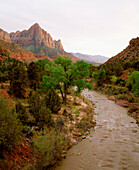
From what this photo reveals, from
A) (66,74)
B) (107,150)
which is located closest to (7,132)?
(107,150)

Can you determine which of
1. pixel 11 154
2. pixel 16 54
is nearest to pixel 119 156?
pixel 11 154

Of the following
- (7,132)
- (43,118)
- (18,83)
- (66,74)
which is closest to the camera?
(7,132)

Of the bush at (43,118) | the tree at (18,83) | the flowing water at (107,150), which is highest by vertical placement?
the tree at (18,83)

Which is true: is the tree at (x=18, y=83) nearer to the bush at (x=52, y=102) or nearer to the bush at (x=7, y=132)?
the bush at (x=52, y=102)

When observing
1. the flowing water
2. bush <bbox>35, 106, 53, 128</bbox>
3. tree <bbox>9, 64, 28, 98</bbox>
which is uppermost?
tree <bbox>9, 64, 28, 98</bbox>

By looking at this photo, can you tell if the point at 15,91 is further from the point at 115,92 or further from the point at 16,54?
the point at 16,54

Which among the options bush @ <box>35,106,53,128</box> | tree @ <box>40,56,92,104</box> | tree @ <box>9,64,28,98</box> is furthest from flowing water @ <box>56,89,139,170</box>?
tree @ <box>9,64,28,98</box>

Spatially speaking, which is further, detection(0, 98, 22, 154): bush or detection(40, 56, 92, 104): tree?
detection(40, 56, 92, 104): tree

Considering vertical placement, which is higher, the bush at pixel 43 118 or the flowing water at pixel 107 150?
the bush at pixel 43 118

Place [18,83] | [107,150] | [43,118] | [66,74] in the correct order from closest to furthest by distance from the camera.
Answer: [107,150]
[43,118]
[18,83]
[66,74]

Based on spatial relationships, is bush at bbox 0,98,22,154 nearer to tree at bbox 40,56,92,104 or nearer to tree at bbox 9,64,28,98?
tree at bbox 40,56,92,104

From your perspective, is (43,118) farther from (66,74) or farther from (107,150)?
(66,74)

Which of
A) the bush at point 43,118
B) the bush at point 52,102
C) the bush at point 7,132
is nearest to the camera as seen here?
the bush at point 7,132

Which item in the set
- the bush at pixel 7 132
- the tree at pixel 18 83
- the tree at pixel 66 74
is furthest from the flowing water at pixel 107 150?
the tree at pixel 18 83
